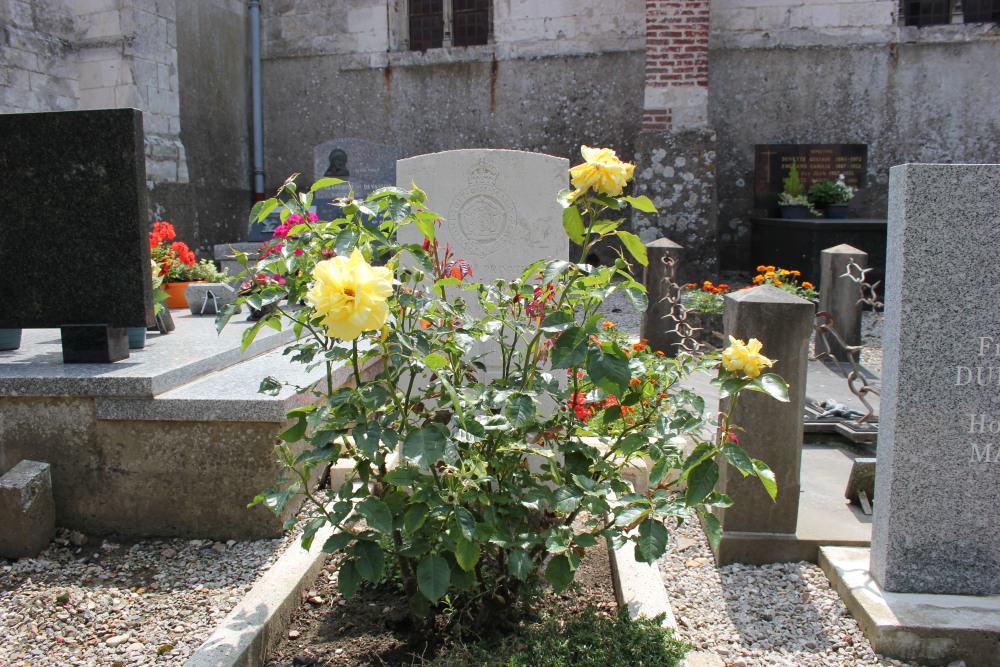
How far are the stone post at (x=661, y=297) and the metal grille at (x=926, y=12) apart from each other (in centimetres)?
640

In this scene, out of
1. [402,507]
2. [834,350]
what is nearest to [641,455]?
[402,507]

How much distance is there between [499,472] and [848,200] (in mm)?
8918

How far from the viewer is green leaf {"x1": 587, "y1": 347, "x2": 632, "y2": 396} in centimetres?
185

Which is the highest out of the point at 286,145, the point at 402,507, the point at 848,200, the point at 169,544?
the point at 286,145

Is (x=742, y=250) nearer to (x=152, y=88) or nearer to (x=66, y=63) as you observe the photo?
(x=152, y=88)

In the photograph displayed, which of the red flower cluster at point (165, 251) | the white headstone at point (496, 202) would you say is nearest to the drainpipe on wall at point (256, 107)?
the red flower cluster at point (165, 251)

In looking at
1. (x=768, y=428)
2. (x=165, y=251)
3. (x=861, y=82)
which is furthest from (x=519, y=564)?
(x=861, y=82)

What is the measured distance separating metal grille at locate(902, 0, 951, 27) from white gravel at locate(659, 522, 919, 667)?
1005 centimetres

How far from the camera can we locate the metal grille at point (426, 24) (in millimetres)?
11703

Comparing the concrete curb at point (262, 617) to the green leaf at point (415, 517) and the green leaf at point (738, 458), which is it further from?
the green leaf at point (738, 458)

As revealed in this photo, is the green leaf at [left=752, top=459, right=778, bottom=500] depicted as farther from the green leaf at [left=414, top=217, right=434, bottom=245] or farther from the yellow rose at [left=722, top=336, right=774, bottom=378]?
the green leaf at [left=414, top=217, right=434, bottom=245]

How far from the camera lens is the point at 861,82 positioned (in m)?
10.3

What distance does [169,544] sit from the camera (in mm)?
3340

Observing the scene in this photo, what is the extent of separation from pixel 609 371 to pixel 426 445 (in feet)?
1.52
